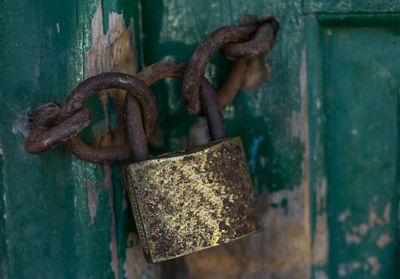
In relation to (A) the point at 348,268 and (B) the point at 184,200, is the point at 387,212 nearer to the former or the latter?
(A) the point at 348,268

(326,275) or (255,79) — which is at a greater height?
(255,79)

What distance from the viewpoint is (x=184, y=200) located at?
65cm

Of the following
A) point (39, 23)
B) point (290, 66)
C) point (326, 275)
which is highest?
point (39, 23)

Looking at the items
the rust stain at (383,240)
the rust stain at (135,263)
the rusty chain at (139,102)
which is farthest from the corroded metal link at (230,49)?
the rust stain at (383,240)

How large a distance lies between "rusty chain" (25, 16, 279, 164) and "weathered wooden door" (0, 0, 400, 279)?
1.7 inches

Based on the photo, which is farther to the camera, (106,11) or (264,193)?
(264,193)

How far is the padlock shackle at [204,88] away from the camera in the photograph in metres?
0.68

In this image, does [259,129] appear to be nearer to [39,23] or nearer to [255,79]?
[255,79]

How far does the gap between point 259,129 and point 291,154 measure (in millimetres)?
74

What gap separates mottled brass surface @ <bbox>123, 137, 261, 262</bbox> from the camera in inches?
25.3

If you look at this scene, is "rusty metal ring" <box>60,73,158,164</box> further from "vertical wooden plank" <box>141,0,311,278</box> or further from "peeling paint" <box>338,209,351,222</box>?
"peeling paint" <box>338,209,351,222</box>

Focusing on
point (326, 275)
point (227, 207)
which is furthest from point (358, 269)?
point (227, 207)

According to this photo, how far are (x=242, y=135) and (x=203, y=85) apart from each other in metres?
0.15

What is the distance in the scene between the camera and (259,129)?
786 mm
